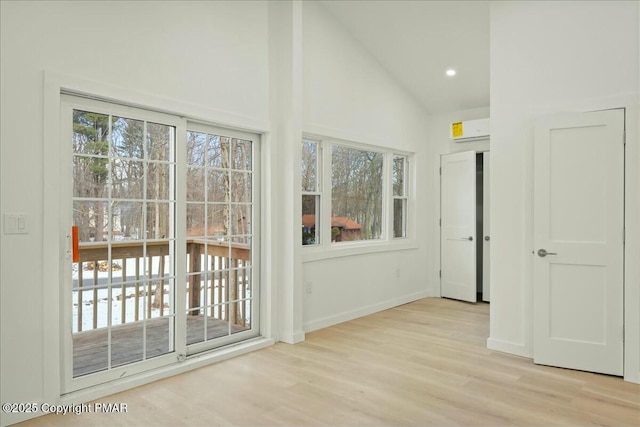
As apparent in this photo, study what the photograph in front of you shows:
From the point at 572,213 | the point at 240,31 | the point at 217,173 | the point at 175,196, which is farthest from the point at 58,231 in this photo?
the point at 572,213

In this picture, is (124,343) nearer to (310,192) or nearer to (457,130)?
(310,192)

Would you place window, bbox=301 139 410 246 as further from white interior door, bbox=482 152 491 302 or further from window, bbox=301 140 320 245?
white interior door, bbox=482 152 491 302

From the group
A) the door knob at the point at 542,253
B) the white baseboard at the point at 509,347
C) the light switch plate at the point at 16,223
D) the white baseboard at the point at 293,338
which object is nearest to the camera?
the light switch plate at the point at 16,223

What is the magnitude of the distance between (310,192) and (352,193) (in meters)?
0.82

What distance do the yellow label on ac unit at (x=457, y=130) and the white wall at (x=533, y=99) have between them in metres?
2.12

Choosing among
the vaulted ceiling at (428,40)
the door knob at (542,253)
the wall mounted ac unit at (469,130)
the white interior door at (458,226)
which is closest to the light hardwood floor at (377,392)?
the door knob at (542,253)

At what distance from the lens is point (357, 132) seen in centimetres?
539

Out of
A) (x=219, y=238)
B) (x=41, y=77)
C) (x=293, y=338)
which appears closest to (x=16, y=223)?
(x=41, y=77)

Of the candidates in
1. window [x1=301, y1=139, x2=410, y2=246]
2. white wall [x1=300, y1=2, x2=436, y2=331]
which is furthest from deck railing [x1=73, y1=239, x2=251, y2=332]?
window [x1=301, y1=139, x2=410, y2=246]

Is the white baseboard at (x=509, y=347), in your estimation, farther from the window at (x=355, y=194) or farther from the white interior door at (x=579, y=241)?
the window at (x=355, y=194)

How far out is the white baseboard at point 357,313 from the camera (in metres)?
4.77

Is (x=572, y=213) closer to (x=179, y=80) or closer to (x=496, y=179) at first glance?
(x=496, y=179)

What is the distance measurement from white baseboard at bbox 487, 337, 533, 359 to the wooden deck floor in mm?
2651

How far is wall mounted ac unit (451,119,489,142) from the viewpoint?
602 cm
